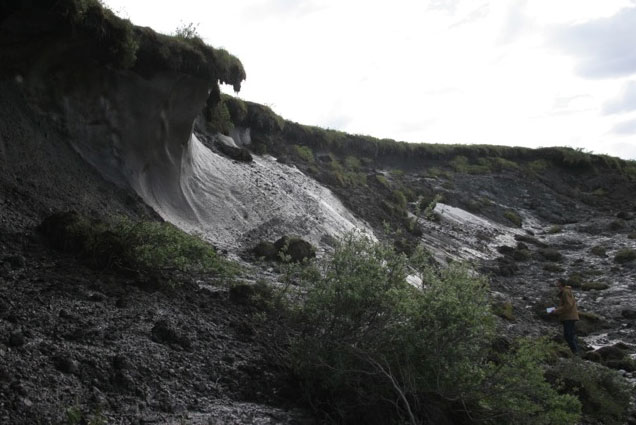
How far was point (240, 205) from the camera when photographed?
14859mm

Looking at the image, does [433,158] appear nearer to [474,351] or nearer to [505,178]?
[505,178]

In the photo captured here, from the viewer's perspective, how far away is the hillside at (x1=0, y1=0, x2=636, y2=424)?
18.9ft

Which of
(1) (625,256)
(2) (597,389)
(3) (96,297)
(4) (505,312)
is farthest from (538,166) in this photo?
(3) (96,297)

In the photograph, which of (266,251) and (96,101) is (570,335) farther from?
(96,101)

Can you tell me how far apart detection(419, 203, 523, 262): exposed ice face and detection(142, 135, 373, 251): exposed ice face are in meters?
3.65

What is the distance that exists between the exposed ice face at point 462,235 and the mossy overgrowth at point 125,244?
11.5 m

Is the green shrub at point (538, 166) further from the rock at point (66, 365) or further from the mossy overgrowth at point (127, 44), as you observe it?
the rock at point (66, 365)

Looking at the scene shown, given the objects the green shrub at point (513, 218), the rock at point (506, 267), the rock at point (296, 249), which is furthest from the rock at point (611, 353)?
the green shrub at point (513, 218)

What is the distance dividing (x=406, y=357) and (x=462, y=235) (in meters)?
17.8

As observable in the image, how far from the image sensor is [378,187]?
24.1 m

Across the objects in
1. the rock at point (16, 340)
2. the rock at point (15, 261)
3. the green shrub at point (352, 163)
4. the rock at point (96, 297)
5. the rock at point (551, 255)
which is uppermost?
the green shrub at point (352, 163)

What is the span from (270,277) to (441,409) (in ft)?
17.5

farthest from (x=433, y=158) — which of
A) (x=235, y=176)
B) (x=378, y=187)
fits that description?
(x=235, y=176)

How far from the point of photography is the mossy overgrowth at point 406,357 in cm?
594
